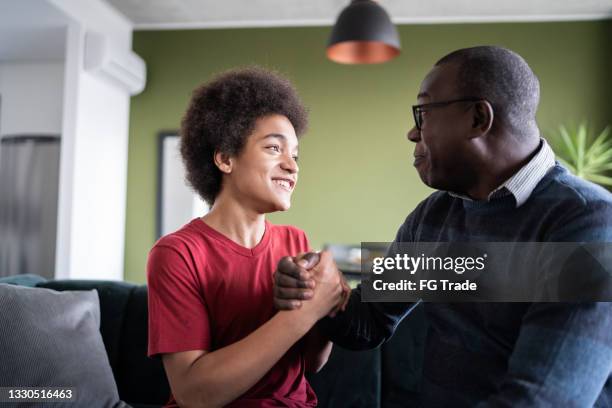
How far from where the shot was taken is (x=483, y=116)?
99cm

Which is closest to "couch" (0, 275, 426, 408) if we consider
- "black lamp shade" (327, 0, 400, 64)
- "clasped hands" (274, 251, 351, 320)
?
"clasped hands" (274, 251, 351, 320)

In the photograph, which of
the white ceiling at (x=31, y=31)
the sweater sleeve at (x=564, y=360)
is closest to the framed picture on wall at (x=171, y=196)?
the white ceiling at (x=31, y=31)

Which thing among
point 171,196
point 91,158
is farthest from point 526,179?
point 171,196

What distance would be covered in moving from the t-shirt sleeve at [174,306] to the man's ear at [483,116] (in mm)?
656

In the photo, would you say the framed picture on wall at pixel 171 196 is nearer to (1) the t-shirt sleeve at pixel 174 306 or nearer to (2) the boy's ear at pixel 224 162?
(2) the boy's ear at pixel 224 162

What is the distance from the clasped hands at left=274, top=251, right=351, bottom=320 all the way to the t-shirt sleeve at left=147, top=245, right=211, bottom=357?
17cm

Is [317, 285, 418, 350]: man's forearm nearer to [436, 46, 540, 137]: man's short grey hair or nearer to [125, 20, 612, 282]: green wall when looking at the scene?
[436, 46, 540, 137]: man's short grey hair

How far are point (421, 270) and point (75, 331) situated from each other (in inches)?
41.3

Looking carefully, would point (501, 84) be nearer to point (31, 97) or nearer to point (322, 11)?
point (322, 11)

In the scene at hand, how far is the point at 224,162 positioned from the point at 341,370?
2.66 ft

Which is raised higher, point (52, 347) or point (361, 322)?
point (361, 322)

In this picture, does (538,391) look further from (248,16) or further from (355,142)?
(248,16)

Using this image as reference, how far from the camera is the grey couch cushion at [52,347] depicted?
143cm

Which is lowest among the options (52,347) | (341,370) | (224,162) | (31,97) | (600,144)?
(341,370)
